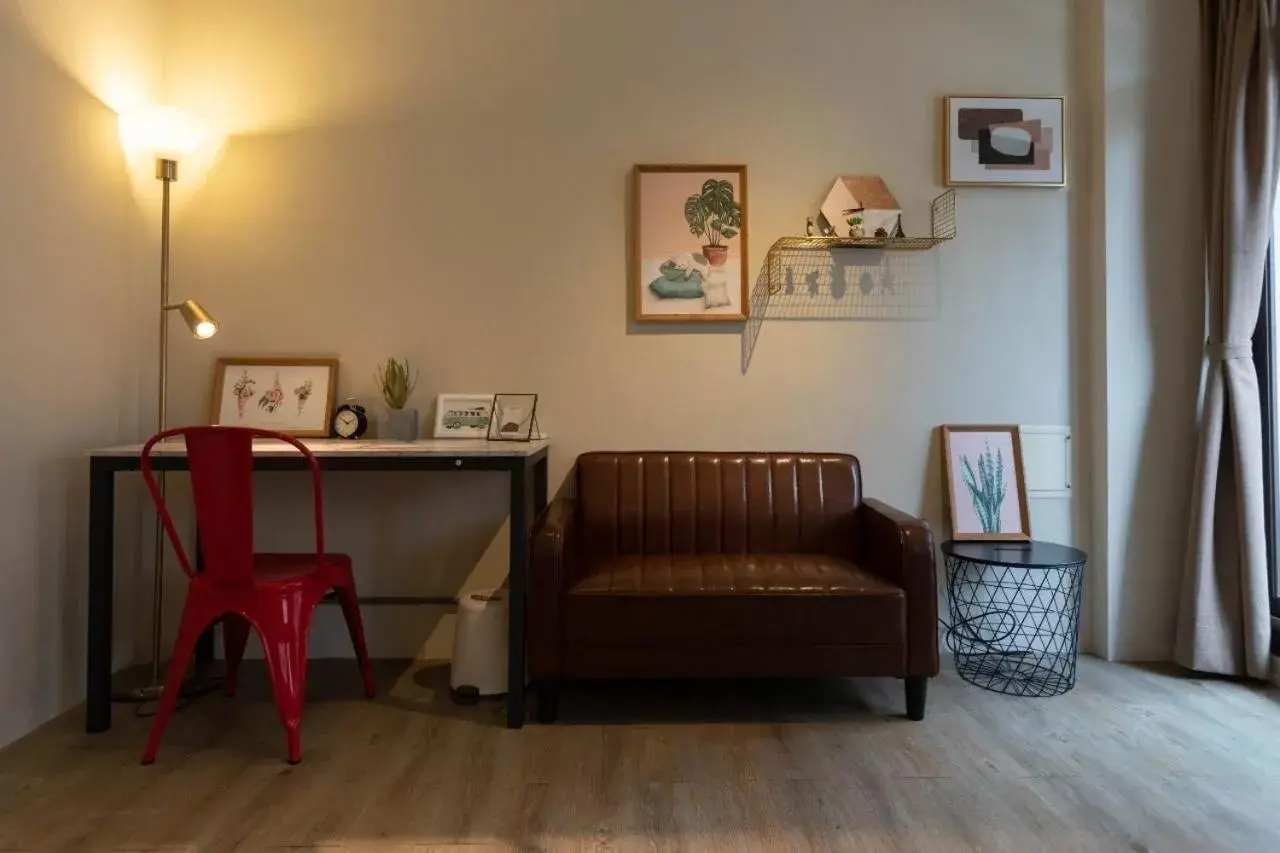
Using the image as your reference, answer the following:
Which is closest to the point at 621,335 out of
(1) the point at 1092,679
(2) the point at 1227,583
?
(1) the point at 1092,679

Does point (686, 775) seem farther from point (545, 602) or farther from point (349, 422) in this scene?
point (349, 422)

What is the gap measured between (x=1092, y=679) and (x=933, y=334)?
4.58 feet

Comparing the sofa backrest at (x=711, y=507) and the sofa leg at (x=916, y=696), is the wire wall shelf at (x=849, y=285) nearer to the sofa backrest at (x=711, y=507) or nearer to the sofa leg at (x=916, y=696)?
→ the sofa backrest at (x=711, y=507)

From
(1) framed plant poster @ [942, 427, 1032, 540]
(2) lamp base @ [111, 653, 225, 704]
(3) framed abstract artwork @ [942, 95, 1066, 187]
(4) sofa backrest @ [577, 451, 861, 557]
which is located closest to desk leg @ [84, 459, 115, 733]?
(2) lamp base @ [111, 653, 225, 704]

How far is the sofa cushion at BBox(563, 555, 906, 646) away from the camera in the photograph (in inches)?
94.0

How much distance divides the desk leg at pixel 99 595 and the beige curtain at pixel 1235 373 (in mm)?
3623

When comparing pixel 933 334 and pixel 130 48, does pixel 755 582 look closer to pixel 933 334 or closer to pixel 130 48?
pixel 933 334

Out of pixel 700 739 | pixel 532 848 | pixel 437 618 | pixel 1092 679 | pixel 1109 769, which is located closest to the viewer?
pixel 532 848

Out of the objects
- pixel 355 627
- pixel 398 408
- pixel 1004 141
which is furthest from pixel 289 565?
pixel 1004 141

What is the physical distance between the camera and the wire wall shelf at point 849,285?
124 inches

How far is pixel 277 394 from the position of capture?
307 cm

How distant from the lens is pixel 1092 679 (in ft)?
9.27

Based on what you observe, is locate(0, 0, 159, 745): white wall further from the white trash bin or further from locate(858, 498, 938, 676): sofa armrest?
locate(858, 498, 938, 676): sofa armrest

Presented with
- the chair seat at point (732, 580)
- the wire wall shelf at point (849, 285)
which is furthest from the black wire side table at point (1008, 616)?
the wire wall shelf at point (849, 285)
